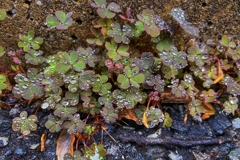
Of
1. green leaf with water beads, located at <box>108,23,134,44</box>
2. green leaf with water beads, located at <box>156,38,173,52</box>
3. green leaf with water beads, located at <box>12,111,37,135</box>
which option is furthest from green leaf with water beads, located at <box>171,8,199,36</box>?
green leaf with water beads, located at <box>12,111,37,135</box>

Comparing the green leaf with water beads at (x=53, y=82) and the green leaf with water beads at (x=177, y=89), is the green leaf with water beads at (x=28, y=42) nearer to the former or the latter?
the green leaf with water beads at (x=53, y=82)

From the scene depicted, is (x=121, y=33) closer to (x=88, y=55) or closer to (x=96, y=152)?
(x=88, y=55)

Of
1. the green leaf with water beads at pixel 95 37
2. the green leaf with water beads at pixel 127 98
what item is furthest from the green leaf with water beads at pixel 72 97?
the green leaf with water beads at pixel 95 37

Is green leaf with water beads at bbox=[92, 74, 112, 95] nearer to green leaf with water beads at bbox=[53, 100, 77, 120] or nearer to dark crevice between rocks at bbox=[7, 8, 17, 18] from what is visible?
green leaf with water beads at bbox=[53, 100, 77, 120]

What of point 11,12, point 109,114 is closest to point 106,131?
point 109,114

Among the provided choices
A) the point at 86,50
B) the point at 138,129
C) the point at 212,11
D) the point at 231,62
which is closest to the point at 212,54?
the point at 231,62

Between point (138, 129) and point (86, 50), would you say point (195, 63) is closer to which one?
point (138, 129)
